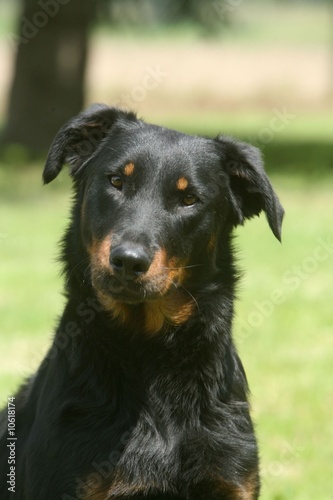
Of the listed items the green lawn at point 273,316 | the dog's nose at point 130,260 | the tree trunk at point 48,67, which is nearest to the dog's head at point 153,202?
the dog's nose at point 130,260

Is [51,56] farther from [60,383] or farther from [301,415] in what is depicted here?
[60,383]

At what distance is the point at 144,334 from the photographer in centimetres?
472

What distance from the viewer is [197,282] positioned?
4797 mm

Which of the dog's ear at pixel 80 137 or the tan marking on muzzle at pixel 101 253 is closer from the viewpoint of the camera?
the tan marking on muzzle at pixel 101 253

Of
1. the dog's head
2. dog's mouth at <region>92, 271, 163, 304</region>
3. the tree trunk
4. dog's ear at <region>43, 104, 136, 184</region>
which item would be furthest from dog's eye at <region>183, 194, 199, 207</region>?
the tree trunk

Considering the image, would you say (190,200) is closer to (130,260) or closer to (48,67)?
(130,260)

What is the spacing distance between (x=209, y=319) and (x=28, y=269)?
683cm

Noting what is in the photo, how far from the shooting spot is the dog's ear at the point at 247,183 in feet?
16.1

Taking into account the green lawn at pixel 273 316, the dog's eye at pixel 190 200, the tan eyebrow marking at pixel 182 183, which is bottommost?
the green lawn at pixel 273 316

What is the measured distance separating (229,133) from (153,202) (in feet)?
4.91

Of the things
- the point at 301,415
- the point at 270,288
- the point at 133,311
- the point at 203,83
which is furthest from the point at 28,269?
the point at 203,83

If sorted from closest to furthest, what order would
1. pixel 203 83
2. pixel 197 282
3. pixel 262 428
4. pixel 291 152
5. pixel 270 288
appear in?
pixel 197 282, pixel 262 428, pixel 270 288, pixel 291 152, pixel 203 83

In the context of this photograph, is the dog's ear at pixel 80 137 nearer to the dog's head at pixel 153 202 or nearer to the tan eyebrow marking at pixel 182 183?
the dog's head at pixel 153 202

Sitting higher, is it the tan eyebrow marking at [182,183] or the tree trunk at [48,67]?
the tan eyebrow marking at [182,183]
